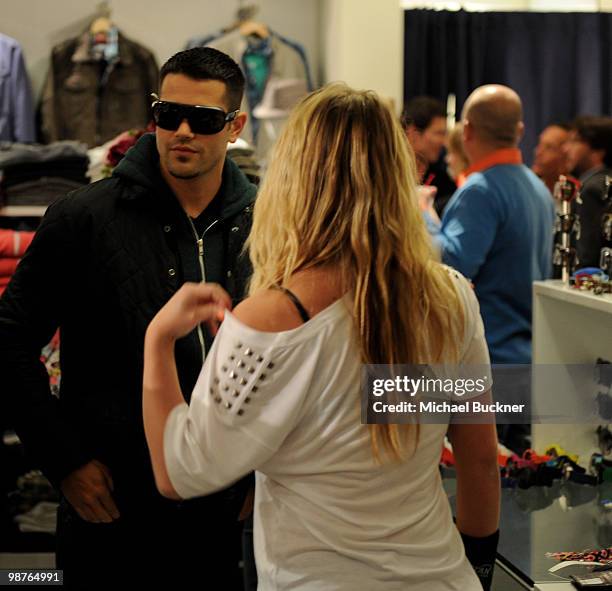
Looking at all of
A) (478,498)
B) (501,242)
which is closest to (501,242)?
(501,242)

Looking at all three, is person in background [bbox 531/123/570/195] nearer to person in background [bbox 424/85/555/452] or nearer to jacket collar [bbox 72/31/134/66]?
person in background [bbox 424/85/555/452]

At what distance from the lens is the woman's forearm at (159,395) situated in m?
1.08

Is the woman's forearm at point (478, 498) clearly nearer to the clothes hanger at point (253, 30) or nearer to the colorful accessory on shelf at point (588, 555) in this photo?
the colorful accessory on shelf at point (588, 555)

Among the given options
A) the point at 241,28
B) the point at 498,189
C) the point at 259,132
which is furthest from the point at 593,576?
the point at 241,28

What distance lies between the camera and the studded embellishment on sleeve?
1047 millimetres

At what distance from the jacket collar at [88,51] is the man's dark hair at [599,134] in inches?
84.4

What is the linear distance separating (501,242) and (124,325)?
1602 mm

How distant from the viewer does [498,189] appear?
2.95 meters

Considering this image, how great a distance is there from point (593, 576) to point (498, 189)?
1.57 m

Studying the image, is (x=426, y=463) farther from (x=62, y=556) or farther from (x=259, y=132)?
(x=259, y=132)

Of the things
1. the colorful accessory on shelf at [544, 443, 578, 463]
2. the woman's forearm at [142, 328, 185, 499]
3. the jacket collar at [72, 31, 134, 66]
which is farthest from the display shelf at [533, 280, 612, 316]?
the jacket collar at [72, 31, 134, 66]

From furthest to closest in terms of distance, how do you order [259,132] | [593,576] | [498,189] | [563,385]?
1. [259,132]
2. [498,189]
3. [563,385]
4. [593,576]

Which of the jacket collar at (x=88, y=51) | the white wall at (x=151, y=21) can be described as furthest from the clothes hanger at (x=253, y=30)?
the jacket collar at (x=88, y=51)

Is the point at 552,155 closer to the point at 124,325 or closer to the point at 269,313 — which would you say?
the point at 124,325
